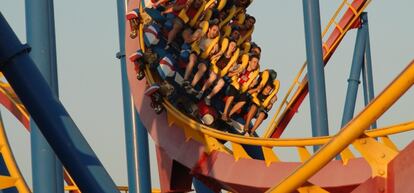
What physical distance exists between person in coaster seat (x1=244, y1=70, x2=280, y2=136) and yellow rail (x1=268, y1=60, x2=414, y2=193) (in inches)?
147

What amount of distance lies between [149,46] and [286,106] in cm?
229

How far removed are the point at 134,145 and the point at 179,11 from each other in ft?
2.97

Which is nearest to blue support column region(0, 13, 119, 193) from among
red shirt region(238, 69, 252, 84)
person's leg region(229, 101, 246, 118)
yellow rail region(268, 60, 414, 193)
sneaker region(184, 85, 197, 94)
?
yellow rail region(268, 60, 414, 193)

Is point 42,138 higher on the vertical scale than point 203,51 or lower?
lower

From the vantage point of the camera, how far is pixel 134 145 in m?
6.02

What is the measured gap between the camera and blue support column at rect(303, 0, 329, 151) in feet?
20.2

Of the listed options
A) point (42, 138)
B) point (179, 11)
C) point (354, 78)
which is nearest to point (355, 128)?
point (42, 138)

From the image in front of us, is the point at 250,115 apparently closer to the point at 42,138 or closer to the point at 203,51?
the point at 203,51

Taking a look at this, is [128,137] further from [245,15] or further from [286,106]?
[286,106]

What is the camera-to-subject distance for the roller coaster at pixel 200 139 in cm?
273

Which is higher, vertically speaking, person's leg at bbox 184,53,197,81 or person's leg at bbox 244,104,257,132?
person's leg at bbox 184,53,197,81

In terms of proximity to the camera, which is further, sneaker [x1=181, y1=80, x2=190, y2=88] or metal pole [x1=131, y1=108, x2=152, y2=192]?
sneaker [x1=181, y1=80, x2=190, y2=88]

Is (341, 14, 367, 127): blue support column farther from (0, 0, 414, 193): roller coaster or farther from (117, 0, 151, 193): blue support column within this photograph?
(117, 0, 151, 193): blue support column

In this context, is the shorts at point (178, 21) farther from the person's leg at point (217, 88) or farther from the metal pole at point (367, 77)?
the metal pole at point (367, 77)
